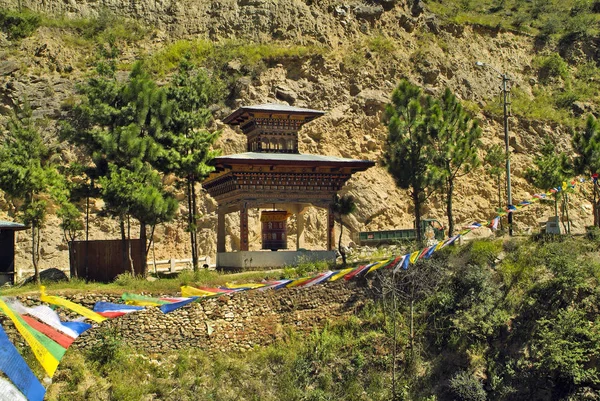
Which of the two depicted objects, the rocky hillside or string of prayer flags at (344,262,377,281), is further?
the rocky hillside

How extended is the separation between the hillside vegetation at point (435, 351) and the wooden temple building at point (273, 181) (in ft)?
18.7

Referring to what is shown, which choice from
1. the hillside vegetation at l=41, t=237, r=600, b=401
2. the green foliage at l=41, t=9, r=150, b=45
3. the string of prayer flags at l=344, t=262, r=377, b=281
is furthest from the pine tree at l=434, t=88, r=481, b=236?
the green foliage at l=41, t=9, r=150, b=45

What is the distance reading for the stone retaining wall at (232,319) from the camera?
27219 millimetres

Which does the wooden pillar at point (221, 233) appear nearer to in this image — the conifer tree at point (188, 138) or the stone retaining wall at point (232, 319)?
the conifer tree at point (188, 138)

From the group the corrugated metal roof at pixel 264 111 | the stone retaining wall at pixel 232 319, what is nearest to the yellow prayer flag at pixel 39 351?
the stone retaining wall at pixel 232 319

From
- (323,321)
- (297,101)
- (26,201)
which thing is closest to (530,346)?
(323,321)

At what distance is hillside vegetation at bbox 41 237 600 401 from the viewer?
26.2 meters

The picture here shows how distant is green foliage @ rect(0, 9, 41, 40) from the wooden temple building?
18762 mm

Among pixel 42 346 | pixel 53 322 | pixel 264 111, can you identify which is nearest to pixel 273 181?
pixel 264 111

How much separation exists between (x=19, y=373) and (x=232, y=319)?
37.3 ft

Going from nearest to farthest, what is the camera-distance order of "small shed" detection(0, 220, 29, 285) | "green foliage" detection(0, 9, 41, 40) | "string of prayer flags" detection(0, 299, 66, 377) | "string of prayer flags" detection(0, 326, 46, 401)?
"string of prayer flags" detection(0, 326, 46, 401) < "string of prayer flags" detection(0, 299, 66, 377) < "small shed" detection(0, 220, 29, 285) < "green foliage" detection(0, 9, 41, 40)

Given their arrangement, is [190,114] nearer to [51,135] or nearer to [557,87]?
[51,135]

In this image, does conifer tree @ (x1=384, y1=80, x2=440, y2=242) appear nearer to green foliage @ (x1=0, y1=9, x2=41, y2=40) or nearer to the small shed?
the small shed

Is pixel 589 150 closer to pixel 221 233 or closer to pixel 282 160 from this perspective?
pixel 282 160
